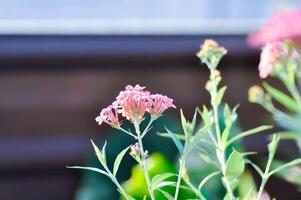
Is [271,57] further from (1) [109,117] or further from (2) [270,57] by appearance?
(1) [109,117]

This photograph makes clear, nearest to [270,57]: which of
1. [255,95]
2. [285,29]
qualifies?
[255,95]

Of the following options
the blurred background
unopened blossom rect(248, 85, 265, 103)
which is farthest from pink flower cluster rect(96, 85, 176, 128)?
the blurred background

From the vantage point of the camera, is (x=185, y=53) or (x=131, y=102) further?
(x=185, y=53)

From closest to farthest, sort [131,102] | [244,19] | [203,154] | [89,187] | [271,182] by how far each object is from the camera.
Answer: [131,102]
[203,154]
[89,187]
[271,182]
[244,19]

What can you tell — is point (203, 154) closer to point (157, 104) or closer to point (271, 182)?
point (157, 104)

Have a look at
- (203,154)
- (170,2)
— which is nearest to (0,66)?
(170,2)

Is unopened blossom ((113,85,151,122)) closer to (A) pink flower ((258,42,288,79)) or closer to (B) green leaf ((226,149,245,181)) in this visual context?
(B) green leaf ((226,149,245,181))
